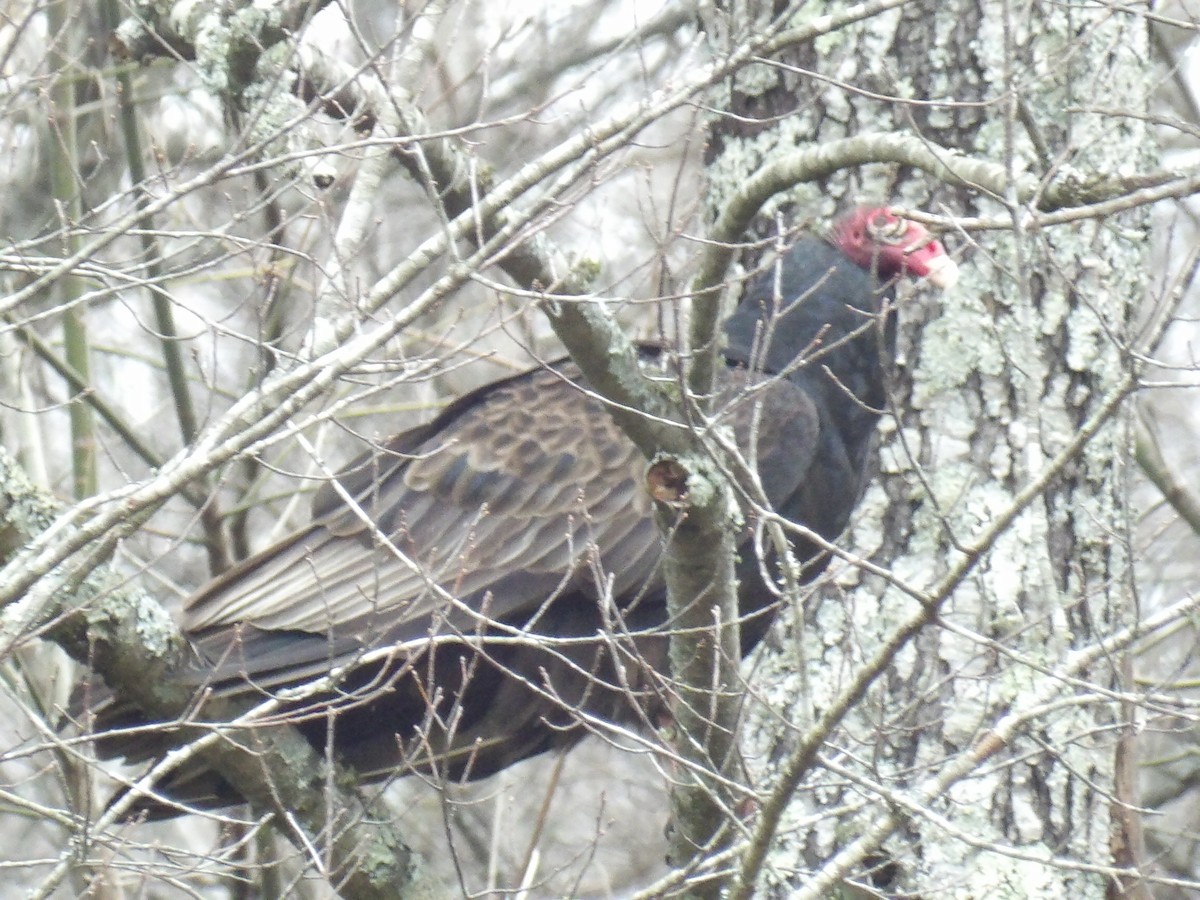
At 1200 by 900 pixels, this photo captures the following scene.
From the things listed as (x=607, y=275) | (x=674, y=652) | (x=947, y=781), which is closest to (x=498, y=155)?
(x=607, y=275)

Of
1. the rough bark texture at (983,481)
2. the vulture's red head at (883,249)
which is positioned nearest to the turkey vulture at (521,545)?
the vulture's red head at (883,249)

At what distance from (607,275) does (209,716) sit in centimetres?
290

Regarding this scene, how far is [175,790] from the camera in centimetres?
343

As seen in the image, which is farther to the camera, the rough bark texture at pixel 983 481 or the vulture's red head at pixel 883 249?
the vulture's red head at pixel 883 249

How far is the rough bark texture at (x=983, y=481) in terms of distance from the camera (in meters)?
3.41

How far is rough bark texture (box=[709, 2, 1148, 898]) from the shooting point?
3410 mm

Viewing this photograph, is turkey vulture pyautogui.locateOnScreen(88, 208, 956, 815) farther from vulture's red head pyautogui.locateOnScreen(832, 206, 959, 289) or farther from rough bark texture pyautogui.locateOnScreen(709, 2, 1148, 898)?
rough bark texture pyautogui.locateOnScreen(709, 2, 1148, 898)

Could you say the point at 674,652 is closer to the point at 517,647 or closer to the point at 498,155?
the point at 517,647

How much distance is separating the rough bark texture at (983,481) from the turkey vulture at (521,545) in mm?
142

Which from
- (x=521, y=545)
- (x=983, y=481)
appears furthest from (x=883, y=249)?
(x=521, y=545)

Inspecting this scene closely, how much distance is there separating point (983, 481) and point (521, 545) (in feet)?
3.46

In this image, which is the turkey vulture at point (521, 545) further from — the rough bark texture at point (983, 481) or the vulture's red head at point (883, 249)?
the rough bark texture at point (983, 481)

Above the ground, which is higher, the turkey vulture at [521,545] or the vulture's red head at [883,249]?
the vulture's red head at [883,249]

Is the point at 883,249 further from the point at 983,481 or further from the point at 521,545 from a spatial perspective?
the point at 521,545
